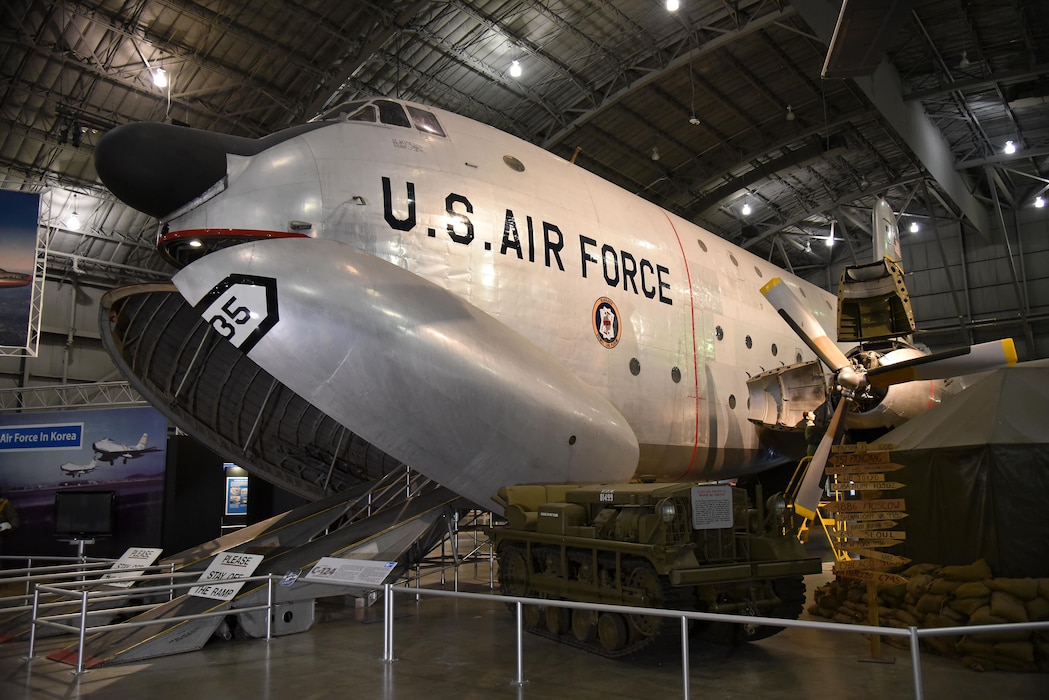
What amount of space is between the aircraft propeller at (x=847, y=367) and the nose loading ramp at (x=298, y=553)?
570 cm

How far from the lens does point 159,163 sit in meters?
9.44

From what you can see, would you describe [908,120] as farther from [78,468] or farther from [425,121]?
[78,468]

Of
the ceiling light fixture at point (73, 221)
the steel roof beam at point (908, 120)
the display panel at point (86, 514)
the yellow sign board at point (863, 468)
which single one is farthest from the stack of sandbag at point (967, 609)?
the ceiling light fixture at point (73, 221)

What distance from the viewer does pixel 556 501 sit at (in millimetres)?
9469

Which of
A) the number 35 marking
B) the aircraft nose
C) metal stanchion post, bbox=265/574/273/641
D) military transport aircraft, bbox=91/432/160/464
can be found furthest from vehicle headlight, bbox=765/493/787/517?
military transport aircraft, bbox=91/432/160/464

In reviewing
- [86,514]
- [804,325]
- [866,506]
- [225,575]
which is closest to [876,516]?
[866,506]

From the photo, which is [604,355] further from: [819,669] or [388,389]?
[819,669]

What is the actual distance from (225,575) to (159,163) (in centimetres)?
534

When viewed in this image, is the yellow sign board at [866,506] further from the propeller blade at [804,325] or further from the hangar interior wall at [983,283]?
the hangar interior wall at [983,283]

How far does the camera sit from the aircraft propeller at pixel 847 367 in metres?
11.1

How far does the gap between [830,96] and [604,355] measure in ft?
64.6

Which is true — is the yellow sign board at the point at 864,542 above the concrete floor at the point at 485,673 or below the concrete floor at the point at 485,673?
above

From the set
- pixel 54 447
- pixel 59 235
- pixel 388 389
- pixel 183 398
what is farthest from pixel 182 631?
pixel 59 235

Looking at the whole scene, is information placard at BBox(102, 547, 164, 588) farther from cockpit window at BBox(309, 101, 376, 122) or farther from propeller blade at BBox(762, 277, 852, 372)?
propeller blade at BBox(762, 277, 852, 372)
